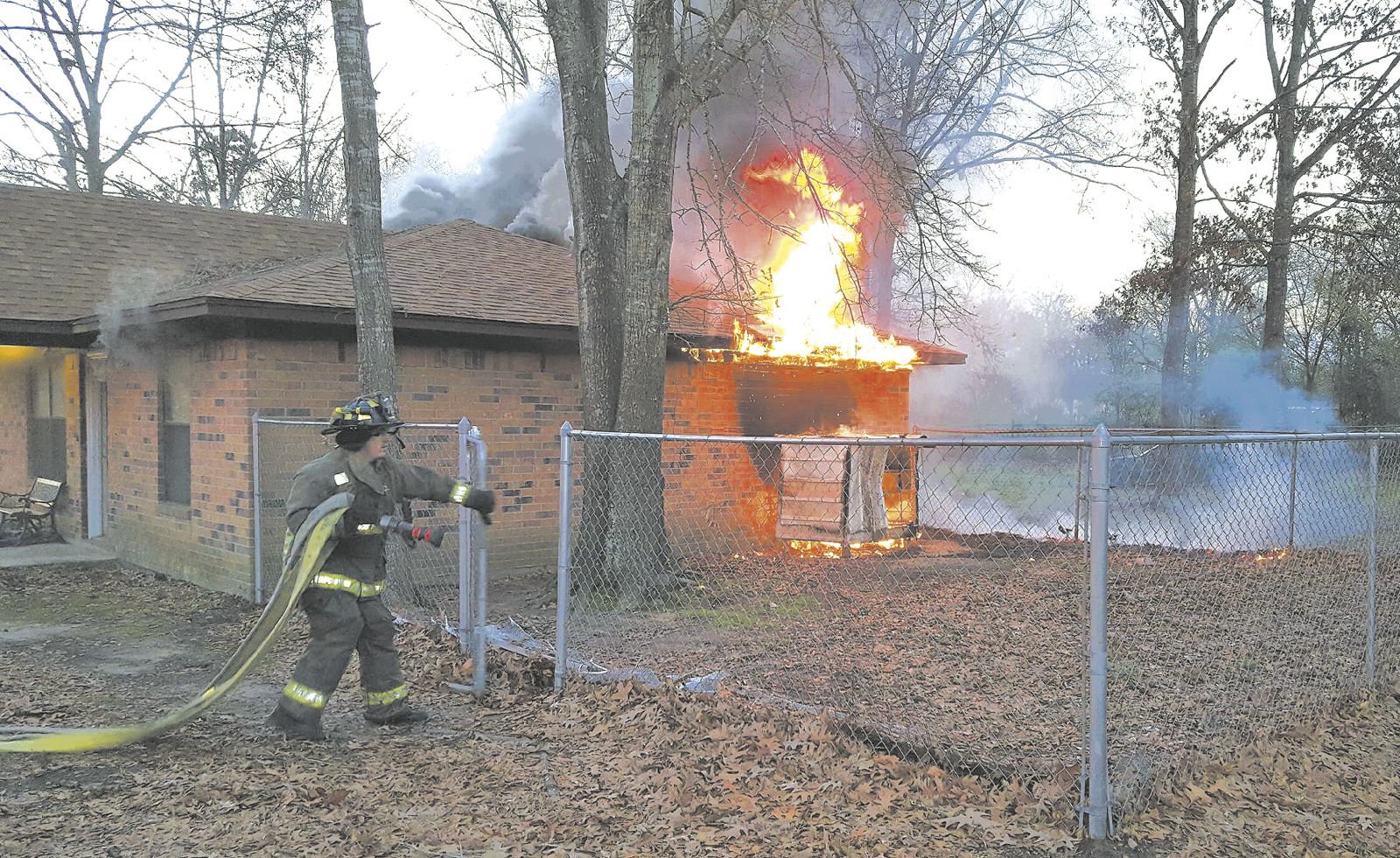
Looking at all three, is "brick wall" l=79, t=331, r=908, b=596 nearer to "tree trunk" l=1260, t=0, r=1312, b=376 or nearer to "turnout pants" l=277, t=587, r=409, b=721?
"turnout pants" l=277, t=587, r=409, b=721

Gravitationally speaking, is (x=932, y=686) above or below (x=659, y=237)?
below

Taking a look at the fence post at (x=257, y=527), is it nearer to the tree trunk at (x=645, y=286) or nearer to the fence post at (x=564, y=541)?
the tree trunk at (x=645, y=286)

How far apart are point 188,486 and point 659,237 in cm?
562

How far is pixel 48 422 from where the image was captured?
12945 millimetres

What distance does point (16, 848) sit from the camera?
383 cm

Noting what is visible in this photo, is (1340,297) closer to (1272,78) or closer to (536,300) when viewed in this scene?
(1272,78)

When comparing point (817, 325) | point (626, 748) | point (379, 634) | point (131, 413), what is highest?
point (817, 325)

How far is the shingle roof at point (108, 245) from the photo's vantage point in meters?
11.0

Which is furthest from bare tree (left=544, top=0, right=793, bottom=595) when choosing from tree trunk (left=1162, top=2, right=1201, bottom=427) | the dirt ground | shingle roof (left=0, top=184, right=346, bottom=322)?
tree trunk (left=1162, top=2, right=1201, bottom=427)

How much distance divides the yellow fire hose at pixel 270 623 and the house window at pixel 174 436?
5.37 m

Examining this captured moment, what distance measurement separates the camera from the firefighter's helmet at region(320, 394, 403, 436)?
5270 mm

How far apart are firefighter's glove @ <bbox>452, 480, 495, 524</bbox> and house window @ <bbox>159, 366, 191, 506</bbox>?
19.1ft

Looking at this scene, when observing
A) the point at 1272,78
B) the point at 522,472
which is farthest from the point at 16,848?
the point at 1272,78

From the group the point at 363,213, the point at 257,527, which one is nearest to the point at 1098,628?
the point at 363,213
